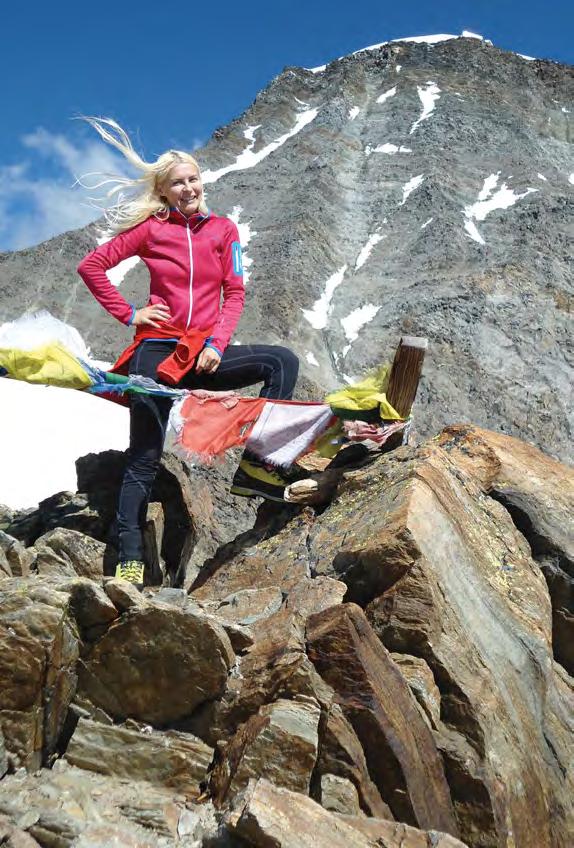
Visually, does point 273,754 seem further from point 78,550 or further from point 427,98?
point 427,98

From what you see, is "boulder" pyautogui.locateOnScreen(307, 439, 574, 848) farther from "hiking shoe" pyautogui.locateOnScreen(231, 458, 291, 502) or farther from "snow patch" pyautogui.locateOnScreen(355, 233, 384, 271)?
"snow patch" pyautogui.locateOnScreen(355, 233, 384, 271)

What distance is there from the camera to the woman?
666 centimetres

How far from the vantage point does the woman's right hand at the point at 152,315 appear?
266 inches

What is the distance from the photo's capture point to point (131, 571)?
20.1 feet

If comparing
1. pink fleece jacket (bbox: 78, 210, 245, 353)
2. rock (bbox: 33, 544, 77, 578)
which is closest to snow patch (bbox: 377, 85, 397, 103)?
pink fleece jacket (bbox: 78, 210, 245, 353)

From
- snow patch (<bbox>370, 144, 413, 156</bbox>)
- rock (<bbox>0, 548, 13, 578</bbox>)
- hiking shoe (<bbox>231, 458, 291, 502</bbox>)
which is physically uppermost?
snow patch (<bbox>370, 144, 413, 156</bbox>)

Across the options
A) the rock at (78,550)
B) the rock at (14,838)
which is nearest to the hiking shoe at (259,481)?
the rock at (78,550)

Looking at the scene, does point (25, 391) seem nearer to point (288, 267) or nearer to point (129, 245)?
point (129, 245)

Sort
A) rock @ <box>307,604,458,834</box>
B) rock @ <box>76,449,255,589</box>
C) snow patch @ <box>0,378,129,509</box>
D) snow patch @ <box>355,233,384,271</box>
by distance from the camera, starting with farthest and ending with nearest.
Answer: snow patch @ <box>355,233,384,271</box> → snow patch @ <box>0,378,129,509</box> → rock @ <box>76,449,255,589</box> → rock @ <box>307,604,458,834</box>

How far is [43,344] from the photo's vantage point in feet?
22.3

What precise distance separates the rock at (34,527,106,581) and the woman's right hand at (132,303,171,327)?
1.80m

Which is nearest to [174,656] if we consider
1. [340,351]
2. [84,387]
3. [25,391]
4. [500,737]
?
[500,737]

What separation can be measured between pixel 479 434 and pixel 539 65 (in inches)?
2265

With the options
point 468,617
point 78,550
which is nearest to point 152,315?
point 78,550
